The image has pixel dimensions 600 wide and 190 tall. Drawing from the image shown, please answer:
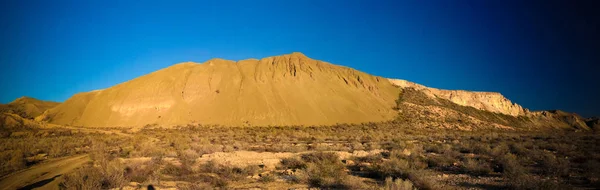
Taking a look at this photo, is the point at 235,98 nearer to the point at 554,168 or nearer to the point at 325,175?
the point at 325,175

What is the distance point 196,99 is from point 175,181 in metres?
43.3

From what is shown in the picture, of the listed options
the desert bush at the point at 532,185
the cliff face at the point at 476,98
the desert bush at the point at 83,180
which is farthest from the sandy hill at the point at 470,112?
the desert bush at the point at 83,180

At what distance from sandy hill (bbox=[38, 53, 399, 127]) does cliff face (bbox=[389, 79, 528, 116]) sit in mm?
15619

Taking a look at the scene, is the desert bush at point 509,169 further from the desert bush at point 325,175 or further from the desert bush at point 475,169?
the desert bush at point 325,175

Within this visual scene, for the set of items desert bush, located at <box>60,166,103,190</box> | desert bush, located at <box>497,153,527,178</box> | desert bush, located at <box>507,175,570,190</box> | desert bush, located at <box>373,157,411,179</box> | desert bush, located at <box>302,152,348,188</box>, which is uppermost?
desert bush, located at <box>497,153,527,178</box>

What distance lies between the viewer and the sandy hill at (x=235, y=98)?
1849 inches

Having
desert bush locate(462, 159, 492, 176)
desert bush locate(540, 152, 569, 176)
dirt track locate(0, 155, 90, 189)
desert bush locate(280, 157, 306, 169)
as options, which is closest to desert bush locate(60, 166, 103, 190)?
dirt track locate(0, 155, 90, 189)

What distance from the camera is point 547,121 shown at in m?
83.1

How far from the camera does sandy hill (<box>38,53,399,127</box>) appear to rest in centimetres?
4697

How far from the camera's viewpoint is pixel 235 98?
50.5m

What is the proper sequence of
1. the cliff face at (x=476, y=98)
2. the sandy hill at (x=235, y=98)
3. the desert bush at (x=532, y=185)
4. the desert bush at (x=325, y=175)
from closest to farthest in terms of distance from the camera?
the desert bush at (x=532, y=185) → the desert bush at (x=325, y=175) → the sandy hill at (x=235, y=98) → the cliff face at (x=476, y=98)

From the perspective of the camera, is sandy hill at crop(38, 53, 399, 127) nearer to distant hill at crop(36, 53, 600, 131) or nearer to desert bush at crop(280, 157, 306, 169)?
distant hill at crop(36, 53, 600, 131)

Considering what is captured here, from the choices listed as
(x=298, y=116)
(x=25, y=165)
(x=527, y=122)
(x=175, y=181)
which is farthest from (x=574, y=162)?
(x=527, y=122)

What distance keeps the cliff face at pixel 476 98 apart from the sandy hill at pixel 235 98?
15.6 meters
